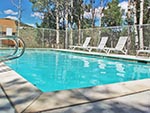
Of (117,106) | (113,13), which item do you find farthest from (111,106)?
(113,13)

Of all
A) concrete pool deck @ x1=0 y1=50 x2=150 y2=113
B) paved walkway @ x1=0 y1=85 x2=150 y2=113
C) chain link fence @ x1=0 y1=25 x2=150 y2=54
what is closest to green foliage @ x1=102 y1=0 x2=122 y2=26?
chain link fence @ x1=0 y1=25 x2=150 y2=54

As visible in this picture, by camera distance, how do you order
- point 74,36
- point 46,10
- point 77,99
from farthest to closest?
1. point 46,10
2. point 74,36
3. point 77,99

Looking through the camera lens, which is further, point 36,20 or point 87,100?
point 36,20

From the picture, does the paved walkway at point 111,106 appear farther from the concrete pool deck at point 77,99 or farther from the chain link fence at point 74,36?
the chain link fence at point 74,36

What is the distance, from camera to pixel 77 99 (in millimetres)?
2646

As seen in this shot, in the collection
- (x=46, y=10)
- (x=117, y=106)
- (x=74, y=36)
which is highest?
(x=46, y=10)

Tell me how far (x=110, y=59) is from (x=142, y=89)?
20.5 ft

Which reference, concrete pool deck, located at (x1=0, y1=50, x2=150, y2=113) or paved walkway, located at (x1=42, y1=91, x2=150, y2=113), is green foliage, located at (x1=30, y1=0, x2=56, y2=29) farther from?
paved walkway, located at (x1=42, y1=91, x2=150, y2=113)

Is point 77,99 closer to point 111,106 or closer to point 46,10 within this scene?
point 111,106

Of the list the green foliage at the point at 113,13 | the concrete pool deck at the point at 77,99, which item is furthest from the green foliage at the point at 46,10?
the concrete pool deck at the point at 77,99

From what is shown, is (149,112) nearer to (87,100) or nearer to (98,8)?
(87,100)

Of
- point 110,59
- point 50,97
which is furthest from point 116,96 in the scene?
point 110,59

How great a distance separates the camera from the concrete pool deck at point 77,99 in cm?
234

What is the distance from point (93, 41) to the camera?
1315 centimetres
